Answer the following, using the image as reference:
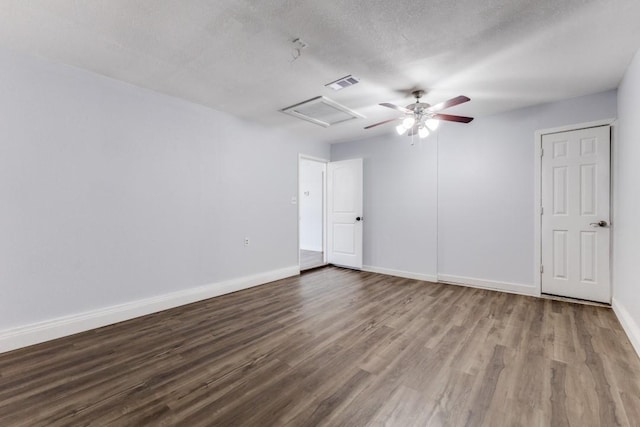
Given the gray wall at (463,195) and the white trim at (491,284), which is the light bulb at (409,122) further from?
the white trim at (491,284)

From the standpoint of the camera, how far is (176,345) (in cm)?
246

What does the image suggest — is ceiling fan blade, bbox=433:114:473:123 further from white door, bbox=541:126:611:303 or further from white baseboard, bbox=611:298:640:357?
white baseboard, bbox=611:298:640:357

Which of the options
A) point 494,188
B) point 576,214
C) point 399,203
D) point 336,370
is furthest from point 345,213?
point 336,370

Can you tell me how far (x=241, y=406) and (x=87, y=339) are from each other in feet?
6.23

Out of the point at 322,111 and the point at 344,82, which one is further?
the point at 322,111

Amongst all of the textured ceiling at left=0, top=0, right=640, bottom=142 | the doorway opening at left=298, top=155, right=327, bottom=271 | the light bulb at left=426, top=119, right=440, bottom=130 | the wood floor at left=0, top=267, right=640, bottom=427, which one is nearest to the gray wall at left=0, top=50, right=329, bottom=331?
the textured ceiling at left=0, top=0, right=640, bottom=142

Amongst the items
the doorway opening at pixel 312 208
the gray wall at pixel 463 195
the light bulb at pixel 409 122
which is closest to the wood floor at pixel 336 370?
the gray wall at pixel 463 195

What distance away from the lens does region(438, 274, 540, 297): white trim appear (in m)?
3.76

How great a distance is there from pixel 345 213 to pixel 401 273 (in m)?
1.58

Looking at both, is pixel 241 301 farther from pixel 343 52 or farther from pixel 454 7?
pixel 454 7

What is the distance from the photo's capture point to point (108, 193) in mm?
2924

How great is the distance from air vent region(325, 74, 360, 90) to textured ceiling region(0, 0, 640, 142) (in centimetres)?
7

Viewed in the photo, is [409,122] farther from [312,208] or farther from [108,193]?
[312,208]

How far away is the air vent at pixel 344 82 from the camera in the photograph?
113 inches
